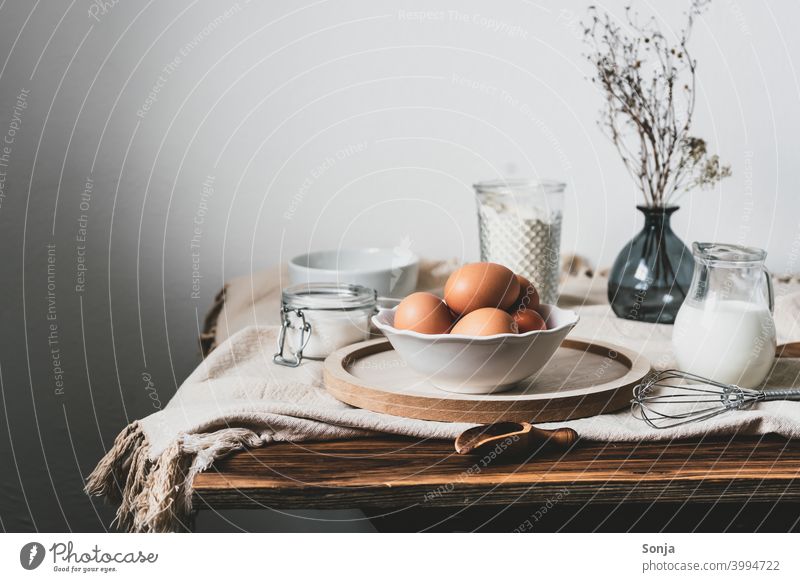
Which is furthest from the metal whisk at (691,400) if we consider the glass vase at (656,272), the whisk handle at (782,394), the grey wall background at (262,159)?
the grey wall background at (262,159)

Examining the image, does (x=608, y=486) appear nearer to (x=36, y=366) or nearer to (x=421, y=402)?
(x=421, y=402)

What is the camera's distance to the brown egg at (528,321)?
1.86ft

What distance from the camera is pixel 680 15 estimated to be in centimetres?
100

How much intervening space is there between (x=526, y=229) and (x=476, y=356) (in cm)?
32

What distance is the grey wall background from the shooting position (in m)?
0.98

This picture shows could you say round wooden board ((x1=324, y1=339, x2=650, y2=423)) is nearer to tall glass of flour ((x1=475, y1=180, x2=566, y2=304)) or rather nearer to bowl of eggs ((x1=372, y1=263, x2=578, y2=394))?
bowl of eggs ((x1=372, y1=263, x2=578, y2=394))

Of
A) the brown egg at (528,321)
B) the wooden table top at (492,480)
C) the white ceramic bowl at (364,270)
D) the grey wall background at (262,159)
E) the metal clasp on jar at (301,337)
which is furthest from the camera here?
the grey wall background at (262,159)

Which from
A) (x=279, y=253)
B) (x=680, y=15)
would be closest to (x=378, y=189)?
(x=279, y=253)

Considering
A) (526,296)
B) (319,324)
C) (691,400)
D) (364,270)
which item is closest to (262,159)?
(364,270)

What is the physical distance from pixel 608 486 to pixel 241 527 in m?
0.67

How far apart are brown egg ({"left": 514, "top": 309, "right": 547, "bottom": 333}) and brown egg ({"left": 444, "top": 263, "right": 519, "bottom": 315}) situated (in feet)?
0.04

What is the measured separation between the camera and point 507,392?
57 centimetres

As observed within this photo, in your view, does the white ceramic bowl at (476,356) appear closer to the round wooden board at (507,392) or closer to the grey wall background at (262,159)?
the round wooden board at (507,392)

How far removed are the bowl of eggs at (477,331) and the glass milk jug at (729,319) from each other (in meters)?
0.10
